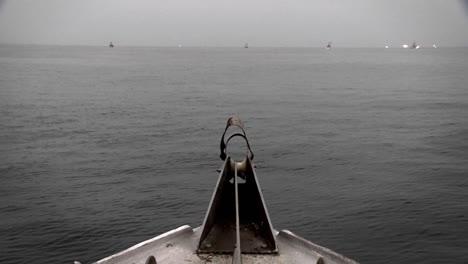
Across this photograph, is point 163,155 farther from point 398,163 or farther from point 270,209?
point 398,163

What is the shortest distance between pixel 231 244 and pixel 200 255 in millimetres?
993

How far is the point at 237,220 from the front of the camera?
9.88 m

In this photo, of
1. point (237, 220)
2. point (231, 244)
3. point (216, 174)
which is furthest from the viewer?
point (216, 174)

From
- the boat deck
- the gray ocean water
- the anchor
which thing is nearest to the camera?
the boat deck

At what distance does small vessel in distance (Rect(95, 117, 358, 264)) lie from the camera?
963cm

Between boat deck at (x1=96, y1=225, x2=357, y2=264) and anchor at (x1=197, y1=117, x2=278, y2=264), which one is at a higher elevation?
anchor at (x1=197, y1=117, x2=278, y2=264)

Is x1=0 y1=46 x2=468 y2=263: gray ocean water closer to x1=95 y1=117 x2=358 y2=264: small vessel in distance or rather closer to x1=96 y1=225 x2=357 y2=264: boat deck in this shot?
x1=95 y1=117 x2=358 y2=264: small vessel in distance

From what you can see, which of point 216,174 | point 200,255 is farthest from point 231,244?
point 216,174

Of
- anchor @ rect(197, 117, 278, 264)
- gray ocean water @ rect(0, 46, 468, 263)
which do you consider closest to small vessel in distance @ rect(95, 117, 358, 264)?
anchor @ rect(197, 117, 278, 264)

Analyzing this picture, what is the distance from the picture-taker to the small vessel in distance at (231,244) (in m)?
9.63

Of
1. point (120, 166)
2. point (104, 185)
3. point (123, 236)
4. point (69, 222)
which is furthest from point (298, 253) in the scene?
point (120, 166)

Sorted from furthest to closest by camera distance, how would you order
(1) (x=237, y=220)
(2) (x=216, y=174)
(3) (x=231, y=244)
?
(2) (x=216, y=174) → (3) (x=231, y=244) → (1) (x=237, y=220)

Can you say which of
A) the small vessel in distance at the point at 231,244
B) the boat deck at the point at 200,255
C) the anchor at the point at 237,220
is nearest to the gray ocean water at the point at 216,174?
the anchor at the point at 237,220

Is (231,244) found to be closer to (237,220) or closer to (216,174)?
(237,220)
